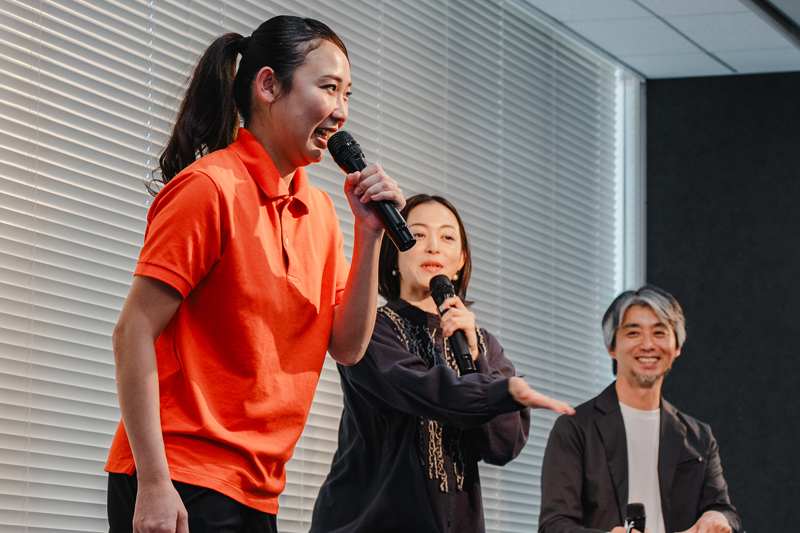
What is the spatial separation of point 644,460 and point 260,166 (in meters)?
1.98

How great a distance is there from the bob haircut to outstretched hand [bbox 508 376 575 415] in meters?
1.57

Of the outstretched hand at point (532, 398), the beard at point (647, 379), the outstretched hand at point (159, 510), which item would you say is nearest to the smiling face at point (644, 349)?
the beard at point (647, 379)

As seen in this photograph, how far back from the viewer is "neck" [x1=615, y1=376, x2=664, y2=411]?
3160 millimetres

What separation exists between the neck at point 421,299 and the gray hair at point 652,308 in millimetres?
920

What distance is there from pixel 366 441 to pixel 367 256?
88 centimetres

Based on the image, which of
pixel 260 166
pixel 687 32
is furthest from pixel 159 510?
pixel 687 32

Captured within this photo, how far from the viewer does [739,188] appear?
4.56 meters

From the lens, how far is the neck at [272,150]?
1570 millimetres

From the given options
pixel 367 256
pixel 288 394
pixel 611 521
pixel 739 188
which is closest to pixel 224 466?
pixel 288 394

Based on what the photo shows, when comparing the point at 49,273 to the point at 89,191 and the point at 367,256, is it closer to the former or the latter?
the point at 89,191

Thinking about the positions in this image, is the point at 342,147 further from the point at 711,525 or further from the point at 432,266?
the point at 711,525

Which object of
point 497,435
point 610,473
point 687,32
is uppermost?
point 687,32

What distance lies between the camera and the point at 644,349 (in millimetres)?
3148

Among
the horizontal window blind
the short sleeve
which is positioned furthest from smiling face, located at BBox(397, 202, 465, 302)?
the short sleeve
